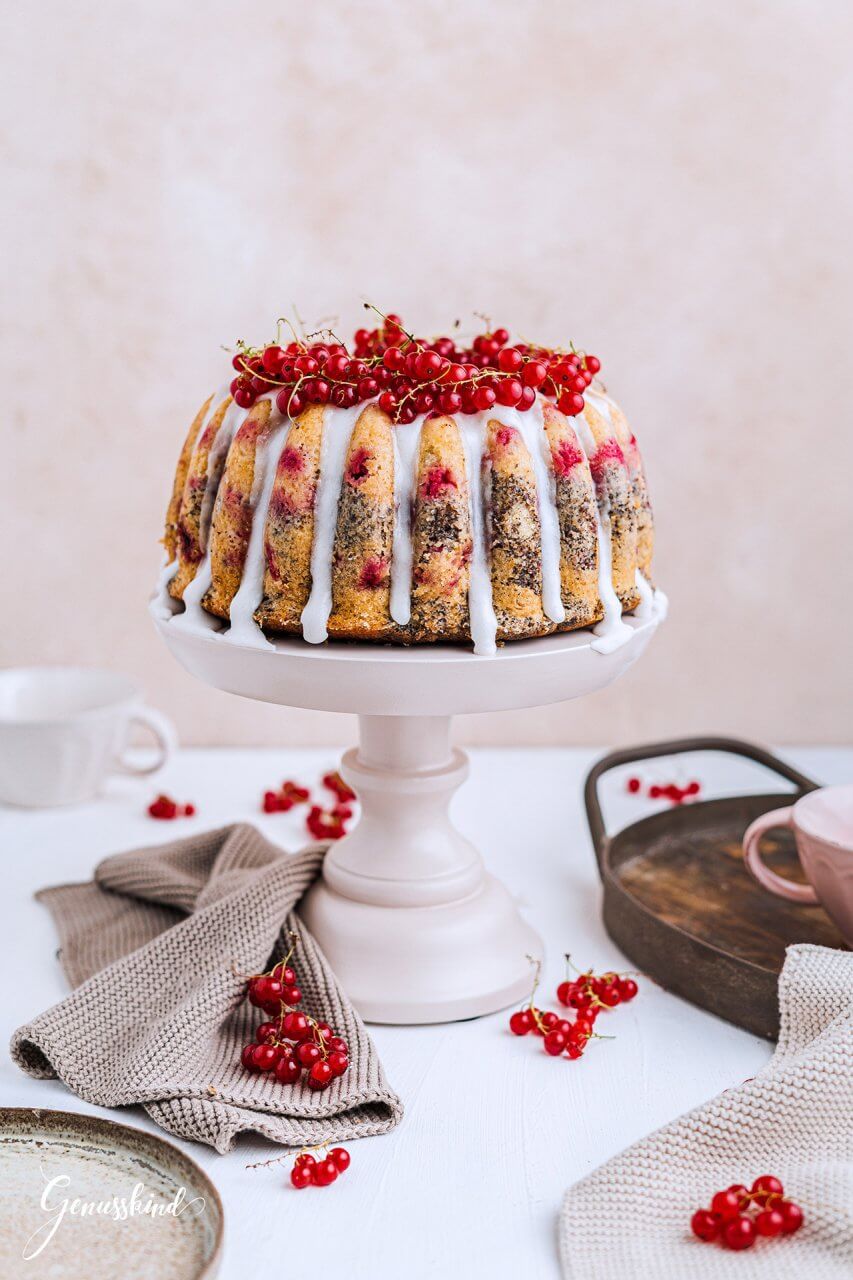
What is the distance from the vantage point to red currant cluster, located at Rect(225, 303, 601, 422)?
2.35 feet

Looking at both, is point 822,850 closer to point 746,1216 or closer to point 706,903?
point 706,903

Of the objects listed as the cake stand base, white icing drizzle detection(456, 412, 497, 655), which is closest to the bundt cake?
white icing drizzle detection(456, 412, 497, 655)

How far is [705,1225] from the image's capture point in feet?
1.89

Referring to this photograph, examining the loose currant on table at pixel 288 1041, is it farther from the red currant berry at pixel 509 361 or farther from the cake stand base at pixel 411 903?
the red currant berry at pixel 509 361

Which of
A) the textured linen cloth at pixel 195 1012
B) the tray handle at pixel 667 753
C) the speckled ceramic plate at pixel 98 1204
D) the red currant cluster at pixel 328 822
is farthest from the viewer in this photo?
the red currant cluster at pixel 328 822

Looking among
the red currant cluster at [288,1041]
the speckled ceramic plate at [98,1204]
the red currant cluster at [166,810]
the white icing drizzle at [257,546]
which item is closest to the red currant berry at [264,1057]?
the red currant cluster at [288,1041]

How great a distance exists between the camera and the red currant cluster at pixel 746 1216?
0.57 m

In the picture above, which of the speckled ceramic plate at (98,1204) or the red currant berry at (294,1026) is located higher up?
the red currant berry at (294,1026)

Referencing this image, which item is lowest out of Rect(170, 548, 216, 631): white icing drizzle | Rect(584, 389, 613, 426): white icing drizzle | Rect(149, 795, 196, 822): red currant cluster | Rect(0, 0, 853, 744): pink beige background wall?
Rect(149, 795, 196, 822): red currant cluster

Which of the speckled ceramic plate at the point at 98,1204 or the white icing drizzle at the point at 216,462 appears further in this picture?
the white icing drizzle at the point at 216,462

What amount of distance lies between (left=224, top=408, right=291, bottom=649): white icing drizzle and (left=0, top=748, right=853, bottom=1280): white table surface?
0.27 meters

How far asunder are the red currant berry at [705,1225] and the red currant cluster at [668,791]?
63 centimetres

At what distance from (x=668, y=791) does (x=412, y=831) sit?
438 millimetres

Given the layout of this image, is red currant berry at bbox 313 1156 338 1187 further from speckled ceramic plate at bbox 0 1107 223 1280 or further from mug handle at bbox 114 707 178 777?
mug handle at bbox 114 707 178 777
